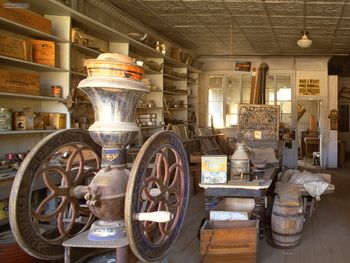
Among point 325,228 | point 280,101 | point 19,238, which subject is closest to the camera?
point 19,238

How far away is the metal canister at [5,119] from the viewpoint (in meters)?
3.49

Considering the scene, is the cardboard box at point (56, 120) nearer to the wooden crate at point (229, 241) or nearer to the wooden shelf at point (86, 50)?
the wooden shelf at point (86, 50)

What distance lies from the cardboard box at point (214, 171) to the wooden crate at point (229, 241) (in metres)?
0.64

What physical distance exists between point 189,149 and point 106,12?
3.23 meters

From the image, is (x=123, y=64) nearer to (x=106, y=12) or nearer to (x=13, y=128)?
(x=13, y=128)

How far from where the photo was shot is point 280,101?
10.4 meters

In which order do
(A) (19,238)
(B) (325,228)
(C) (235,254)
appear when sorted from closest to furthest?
A: (A) (19,238)
(C) (235,254)
(B) (325,228)

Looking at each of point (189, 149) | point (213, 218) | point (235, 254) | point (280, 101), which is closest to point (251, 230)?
point (235, 254)

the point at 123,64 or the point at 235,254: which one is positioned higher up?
the point at 123,64

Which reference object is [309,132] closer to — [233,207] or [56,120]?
[233,207]

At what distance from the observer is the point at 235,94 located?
1055 centimetres

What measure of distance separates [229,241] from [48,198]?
2.02m

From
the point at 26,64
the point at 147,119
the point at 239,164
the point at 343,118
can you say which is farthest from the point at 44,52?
the point at 343,118

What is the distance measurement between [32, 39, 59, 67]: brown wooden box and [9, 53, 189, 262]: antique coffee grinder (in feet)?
7.70
